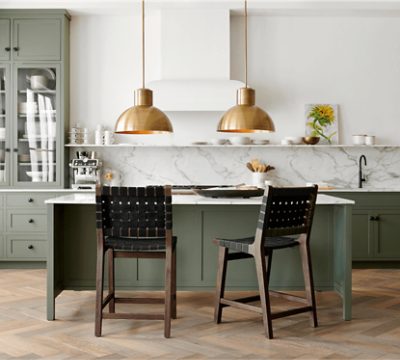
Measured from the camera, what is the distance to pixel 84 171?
6.24 metres

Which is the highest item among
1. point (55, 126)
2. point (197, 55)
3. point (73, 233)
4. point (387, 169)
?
point (197, 55)

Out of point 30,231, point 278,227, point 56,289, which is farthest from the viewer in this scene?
point 30,231

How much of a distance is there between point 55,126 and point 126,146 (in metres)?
0.77

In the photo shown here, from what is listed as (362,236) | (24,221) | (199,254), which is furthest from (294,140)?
(24,221)

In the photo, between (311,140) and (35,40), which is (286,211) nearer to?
(311,140)

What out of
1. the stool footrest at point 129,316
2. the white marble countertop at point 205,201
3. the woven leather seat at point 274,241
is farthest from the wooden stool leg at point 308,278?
the stool footrest at point 129,316

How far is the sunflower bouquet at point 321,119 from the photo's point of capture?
21.3ft

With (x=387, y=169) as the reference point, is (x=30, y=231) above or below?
below

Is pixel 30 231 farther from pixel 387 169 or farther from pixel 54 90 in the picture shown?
pixel 387 169

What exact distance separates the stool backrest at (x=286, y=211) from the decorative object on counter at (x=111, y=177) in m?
3.23

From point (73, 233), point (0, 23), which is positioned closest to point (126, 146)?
point (0, 23)

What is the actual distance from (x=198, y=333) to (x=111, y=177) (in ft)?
10.5

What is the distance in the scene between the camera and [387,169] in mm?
6559

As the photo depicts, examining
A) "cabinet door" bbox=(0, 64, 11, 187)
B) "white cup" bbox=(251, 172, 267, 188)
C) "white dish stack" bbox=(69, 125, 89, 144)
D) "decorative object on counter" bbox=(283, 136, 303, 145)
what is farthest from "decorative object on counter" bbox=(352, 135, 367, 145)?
"cabinet door" bbox=(0, 64, 11, 187)
